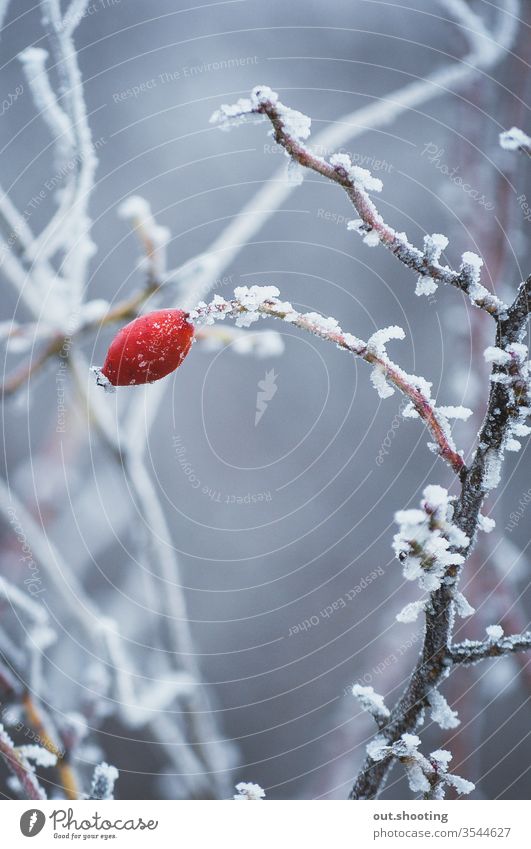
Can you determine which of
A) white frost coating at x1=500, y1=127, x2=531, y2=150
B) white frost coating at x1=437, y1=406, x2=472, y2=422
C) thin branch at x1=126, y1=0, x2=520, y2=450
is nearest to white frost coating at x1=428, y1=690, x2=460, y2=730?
white frost coating at x1=437, y1=406, x2=472, y2=422

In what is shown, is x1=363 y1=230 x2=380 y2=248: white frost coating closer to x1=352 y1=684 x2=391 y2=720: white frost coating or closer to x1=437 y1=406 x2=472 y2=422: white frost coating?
x1=437 y1=406 x2=472 y2=422: white frost coating

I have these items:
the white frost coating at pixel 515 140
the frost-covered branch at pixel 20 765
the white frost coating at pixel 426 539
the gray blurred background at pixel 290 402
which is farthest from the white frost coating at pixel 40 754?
the white frost coating at pixel 515 140

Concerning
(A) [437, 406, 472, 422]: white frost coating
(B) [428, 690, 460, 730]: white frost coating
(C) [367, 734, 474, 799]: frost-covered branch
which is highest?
(A) [437, 406, 472, 422]: white frost coating

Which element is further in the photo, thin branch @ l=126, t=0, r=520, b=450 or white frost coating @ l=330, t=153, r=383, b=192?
thin branch @ l=126, t=0, r=520, b=450

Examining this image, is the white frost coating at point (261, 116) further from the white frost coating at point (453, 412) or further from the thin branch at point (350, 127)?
the thin branch at point (350, 127)

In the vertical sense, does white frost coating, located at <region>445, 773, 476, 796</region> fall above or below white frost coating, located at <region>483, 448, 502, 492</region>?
below

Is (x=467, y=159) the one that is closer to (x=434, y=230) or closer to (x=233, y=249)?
(x=434, y=230)
